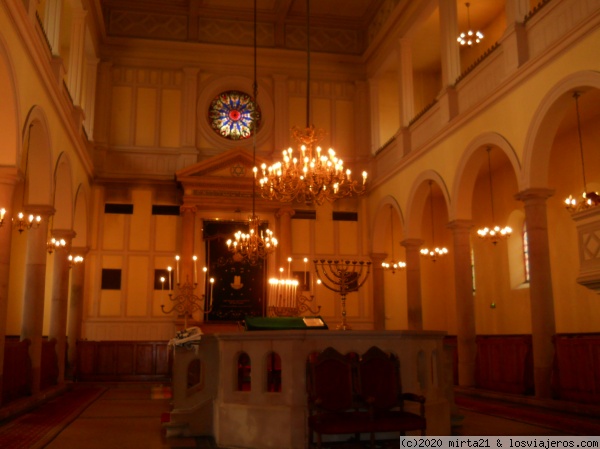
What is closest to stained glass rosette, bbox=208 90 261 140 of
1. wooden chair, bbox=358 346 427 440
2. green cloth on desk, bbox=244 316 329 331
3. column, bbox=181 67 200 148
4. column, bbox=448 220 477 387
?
column, bbox=181 67 200 148

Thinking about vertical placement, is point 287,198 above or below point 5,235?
above

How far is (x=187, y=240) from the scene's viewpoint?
17.3 m

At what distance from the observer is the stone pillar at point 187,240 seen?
1698 centimetres

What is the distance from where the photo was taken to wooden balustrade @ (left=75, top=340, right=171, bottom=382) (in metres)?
15.9

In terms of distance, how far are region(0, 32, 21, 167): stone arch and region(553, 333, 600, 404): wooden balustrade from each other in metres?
8.95

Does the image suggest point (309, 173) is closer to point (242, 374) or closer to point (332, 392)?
point (242, 374)

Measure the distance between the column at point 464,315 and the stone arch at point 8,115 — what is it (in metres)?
8.62

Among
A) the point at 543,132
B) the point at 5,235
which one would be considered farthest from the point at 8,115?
the point at 543,132

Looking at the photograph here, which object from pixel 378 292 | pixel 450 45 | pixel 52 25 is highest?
pixel 450 45

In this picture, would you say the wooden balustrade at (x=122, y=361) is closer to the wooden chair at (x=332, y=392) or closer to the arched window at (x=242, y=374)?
the arched window at (x=242, y=374)

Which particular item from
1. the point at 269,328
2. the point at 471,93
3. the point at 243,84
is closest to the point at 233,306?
the point at 243,84

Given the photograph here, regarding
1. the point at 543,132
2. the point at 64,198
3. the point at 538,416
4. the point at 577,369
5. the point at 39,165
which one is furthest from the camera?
the point at 64,198

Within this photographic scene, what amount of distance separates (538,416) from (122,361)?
1095 cm

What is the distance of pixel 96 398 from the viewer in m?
11.9
